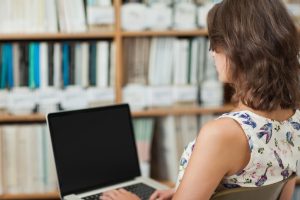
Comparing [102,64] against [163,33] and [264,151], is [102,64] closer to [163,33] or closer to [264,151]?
[163,33]

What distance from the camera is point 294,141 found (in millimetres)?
1178

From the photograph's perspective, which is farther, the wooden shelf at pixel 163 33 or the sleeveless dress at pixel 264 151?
the wooden shelf at pixel 163 33

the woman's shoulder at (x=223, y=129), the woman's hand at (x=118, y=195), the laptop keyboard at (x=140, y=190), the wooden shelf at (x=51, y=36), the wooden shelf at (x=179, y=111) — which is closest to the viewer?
the woman's shoulder at (x=223, y=129)

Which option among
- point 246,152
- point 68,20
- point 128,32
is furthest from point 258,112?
point 68,20

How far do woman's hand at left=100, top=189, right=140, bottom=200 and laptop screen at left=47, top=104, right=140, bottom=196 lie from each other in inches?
4.0

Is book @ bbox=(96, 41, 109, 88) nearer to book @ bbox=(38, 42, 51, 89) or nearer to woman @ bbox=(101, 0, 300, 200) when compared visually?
book @ bbox=(38, 42, 51, 89)

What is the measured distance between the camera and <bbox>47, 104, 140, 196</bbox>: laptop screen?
1391 millimetres

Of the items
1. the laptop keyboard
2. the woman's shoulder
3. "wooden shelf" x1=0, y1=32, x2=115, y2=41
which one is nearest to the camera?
the woman's shoulder

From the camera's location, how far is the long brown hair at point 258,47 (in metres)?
1.07

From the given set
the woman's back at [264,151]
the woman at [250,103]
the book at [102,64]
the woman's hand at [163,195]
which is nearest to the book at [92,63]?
the book at [102,64]

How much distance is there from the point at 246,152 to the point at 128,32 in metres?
1.06

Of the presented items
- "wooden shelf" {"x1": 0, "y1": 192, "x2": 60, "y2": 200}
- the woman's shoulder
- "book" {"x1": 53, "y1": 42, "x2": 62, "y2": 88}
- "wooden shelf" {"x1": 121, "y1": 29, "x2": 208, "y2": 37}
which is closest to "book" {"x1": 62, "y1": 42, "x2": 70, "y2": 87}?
"book" {"x1": 53, "y1": 42, "x2": 62, "y2": 88}

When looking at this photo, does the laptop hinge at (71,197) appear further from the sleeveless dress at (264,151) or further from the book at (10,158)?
the book at (10,158)

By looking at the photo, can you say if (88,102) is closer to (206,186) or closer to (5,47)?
(5,47)
